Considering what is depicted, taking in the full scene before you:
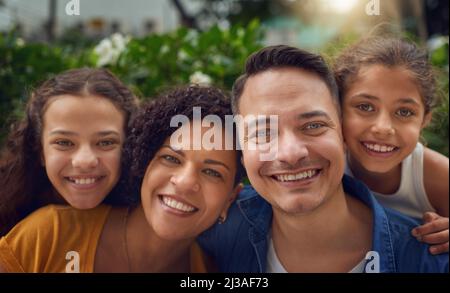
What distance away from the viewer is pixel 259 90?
109 cm

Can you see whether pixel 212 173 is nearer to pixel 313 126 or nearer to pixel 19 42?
pixel 313 126

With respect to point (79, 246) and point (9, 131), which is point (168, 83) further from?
point (79, 246)

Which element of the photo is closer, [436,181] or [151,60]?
[436,181]

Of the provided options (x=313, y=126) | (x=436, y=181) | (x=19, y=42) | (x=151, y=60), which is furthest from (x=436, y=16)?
(x=19, y=42)

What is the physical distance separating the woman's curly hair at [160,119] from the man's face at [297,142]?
0.10m

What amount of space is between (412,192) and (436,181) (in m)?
0.09

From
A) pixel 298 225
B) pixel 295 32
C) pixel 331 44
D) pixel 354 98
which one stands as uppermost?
pixel 295 32

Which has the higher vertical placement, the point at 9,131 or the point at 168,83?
the point at 168,83

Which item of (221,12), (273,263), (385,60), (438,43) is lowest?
(273,263)

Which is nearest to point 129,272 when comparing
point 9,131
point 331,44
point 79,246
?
point 79,246

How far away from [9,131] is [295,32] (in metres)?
0.82

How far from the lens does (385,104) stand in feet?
3.65

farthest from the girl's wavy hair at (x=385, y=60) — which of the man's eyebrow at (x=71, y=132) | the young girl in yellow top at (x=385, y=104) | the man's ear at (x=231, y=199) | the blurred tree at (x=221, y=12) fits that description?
the blurred tree at (x=221, y=12)

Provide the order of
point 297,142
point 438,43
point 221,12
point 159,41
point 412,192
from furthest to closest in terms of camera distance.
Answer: point 221,12, point 438,43, point 159,41, point 412,192, point 297,142
